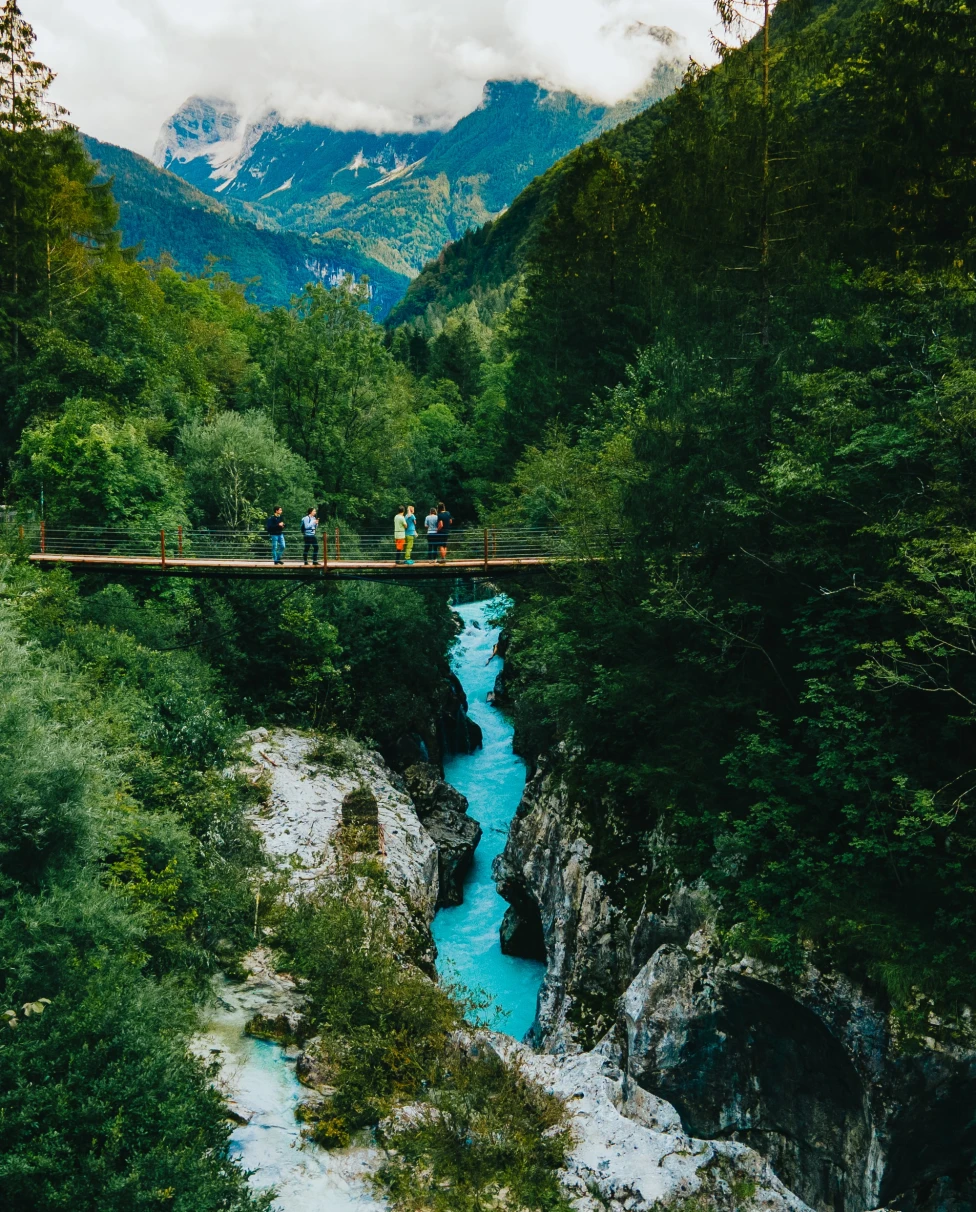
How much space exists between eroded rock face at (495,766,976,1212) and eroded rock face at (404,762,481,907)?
27.9ft

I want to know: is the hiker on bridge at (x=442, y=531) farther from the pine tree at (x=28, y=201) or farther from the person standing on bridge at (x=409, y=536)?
the pine tree at (x=28, y=201)

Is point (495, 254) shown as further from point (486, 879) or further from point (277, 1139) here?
point (277, 1139)

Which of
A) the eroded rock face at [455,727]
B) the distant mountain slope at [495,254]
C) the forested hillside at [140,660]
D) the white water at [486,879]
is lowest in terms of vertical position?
the white water at [486,879]

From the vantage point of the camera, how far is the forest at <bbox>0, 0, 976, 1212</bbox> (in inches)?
390

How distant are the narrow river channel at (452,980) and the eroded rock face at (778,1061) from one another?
93.8 inches

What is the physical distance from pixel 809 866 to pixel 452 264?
142 m

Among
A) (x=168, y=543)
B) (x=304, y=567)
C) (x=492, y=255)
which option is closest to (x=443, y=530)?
(x=304, y=567)

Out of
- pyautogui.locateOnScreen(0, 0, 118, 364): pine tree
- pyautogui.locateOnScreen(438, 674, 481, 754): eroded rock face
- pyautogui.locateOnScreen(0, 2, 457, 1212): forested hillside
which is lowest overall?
pyautogui.locateOnScreen(438, 674, 481, 754): eroded rock face

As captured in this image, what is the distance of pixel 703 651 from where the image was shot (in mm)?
15898

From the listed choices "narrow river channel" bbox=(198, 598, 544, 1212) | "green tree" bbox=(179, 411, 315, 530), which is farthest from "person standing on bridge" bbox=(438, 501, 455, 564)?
"green tree" bbox=(179, 411, 315, 530)

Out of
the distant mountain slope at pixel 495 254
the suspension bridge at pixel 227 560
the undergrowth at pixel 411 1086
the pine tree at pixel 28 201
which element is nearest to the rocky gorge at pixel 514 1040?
the undergrowth at pixel 411 1086

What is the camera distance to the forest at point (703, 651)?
390 inches

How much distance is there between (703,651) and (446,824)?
12433 mm

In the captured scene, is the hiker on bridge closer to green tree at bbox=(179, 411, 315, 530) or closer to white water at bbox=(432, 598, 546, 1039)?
white water at bbox=(432, 598, 546, 1039)
